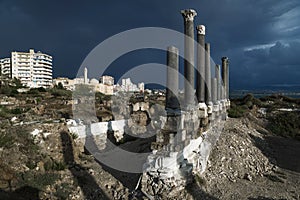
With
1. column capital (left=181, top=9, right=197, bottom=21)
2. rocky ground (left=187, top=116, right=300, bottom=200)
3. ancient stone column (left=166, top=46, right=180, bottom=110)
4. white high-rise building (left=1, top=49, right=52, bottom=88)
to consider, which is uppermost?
white high-rise building (left=1, top=49, right=52, bottom=88)

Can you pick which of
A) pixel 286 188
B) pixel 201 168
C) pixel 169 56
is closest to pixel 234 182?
pixel 201 168

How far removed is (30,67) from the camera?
249 feet

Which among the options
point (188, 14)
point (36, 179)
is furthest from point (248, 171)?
point (36, 179)

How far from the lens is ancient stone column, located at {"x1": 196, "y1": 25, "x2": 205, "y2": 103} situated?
11946mm

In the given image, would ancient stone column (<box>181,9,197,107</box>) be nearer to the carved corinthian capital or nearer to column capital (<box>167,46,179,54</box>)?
column capital (<box>167,46,179,54</box>)

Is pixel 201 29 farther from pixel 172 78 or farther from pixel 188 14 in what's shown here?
pixel 172 78

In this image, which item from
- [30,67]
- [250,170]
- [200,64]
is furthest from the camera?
[30,67]

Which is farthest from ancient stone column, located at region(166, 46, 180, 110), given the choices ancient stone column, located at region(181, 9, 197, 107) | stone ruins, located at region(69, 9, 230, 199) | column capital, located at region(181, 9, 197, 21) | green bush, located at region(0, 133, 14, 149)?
→ green bush, located at region(0, 133, 14, 149)

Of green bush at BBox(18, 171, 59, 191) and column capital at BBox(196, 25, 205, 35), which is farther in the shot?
column capital at BBox(196, 25, 205, 35)

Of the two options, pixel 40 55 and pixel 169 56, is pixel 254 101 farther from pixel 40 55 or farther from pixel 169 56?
pixel 40 55

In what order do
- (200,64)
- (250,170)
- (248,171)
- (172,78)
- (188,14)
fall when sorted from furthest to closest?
(200,64) < (250,170) < (248,171) < (188,14) < (172,78)

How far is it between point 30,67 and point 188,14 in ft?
253

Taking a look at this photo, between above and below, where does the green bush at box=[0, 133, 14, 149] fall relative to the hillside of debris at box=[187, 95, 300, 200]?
above

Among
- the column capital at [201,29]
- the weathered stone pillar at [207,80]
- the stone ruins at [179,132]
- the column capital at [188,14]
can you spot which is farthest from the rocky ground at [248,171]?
the column capital at [188,14]
